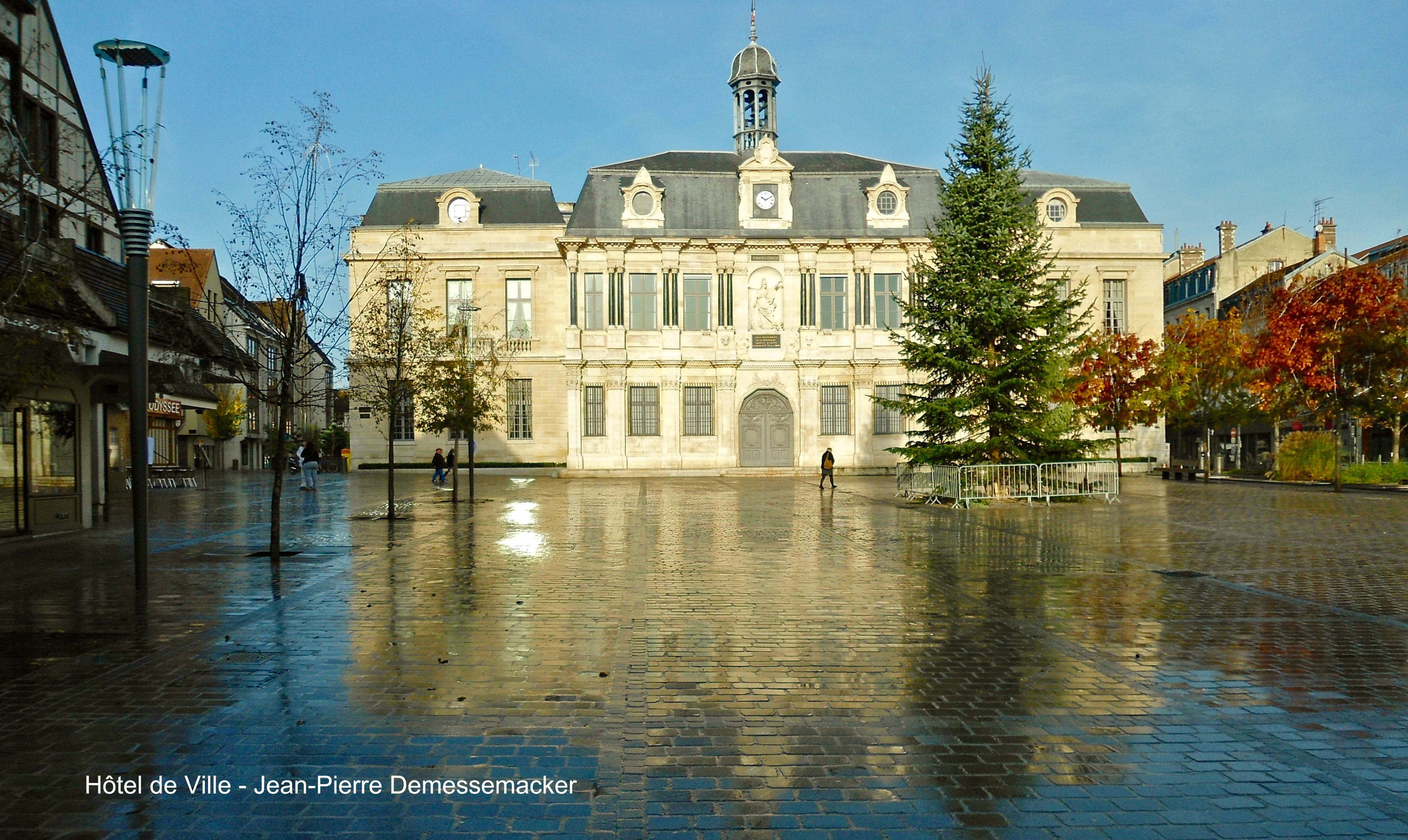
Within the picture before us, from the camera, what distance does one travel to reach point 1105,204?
165ft

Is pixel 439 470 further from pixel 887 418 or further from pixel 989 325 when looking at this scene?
pixel 887 418

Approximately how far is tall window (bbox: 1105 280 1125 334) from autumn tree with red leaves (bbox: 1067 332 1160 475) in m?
10.6

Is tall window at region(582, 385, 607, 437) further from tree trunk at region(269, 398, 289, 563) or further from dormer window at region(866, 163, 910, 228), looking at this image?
tree trunk at region(269, 398, 289, 563)

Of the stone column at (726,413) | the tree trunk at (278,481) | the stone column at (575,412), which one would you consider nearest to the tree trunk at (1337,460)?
the stone column at (726,413)

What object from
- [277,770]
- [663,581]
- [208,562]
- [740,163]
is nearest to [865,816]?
[277,770]

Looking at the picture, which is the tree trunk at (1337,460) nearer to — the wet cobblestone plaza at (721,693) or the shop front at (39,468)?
the wet cobblestone plaza at (721,693)

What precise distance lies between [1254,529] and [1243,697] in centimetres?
1259

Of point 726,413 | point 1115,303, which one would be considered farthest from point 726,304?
point 1115,303

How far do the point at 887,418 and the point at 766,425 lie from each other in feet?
19.3

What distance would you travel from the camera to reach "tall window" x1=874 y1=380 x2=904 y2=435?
152ft

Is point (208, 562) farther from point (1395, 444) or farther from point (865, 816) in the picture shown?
point (1395, 444)

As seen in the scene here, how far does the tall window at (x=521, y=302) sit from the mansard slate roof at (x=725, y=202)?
460cm

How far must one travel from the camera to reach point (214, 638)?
785 centimetres

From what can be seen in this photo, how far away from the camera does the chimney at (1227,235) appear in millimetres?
65062
